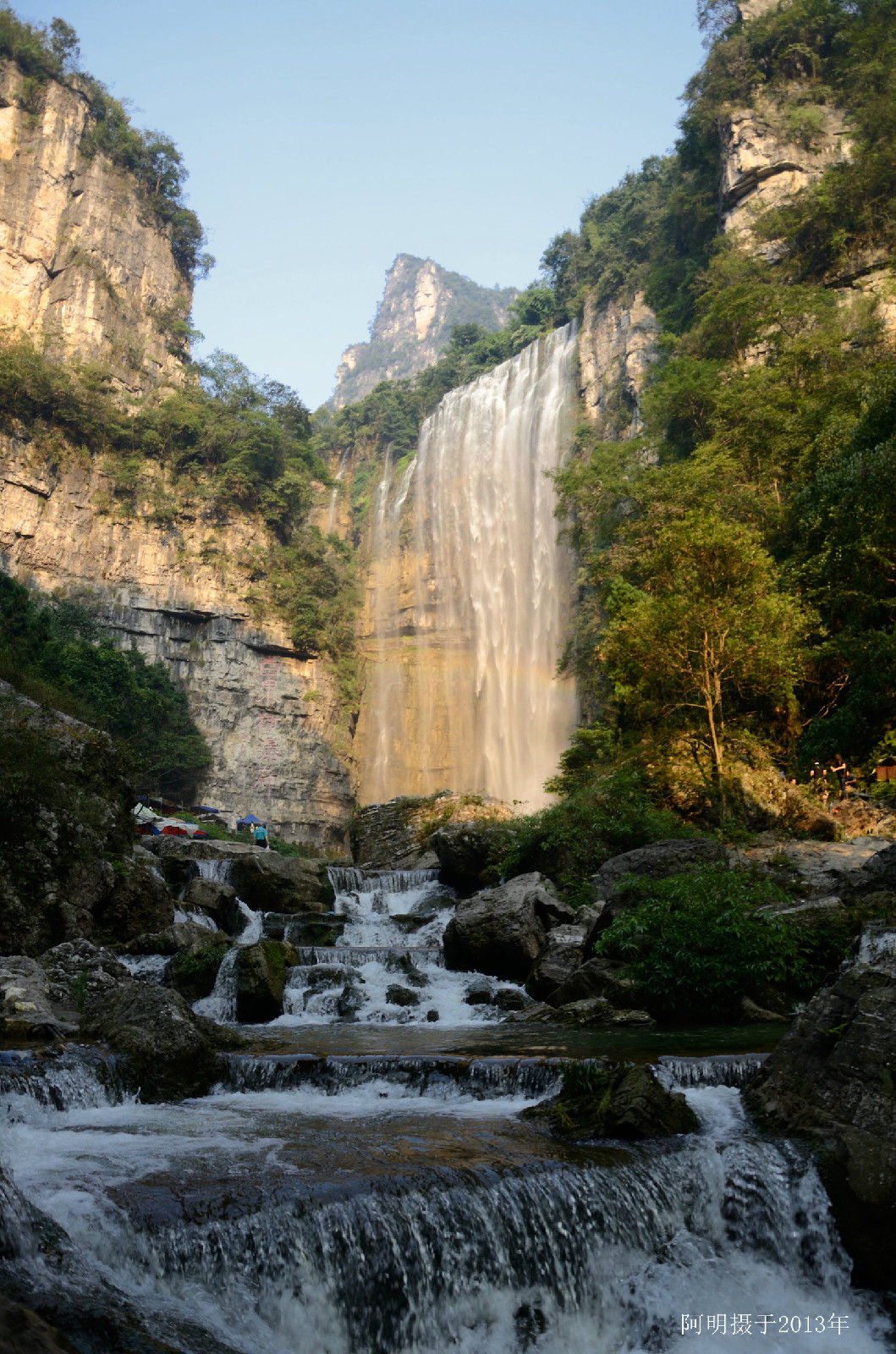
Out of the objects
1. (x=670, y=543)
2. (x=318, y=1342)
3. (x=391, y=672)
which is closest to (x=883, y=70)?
(x=670, y=543)

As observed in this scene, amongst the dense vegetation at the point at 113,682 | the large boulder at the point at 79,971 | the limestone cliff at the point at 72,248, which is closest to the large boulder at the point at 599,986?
the large boulder at the point at 79,971

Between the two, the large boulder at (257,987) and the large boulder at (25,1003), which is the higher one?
the large boulder at (25,1003)

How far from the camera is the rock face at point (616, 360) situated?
3656 centimetres

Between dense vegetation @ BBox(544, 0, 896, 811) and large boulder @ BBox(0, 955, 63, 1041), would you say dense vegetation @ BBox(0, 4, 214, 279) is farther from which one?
large boulder @ BBox(0, 955, 63, 1041)

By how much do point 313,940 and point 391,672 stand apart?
2805 cm

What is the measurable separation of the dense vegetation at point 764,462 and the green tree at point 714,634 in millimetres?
46

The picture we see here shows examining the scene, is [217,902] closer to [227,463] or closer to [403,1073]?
[403,1073]

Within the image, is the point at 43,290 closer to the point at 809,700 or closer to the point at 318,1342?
the point at 809,700

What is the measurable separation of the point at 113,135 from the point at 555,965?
46808 millimetres

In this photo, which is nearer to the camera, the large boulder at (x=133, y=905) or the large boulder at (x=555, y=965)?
the large boulder at (x=555, y=965)

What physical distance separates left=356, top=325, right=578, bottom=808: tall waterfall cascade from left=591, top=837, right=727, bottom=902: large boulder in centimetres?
2315

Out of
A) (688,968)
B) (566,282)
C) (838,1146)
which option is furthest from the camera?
(566,282)

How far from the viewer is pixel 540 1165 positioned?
473 centimetres

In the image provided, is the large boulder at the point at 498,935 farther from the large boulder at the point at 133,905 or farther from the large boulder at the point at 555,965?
the large boulder at the point at 133,905
